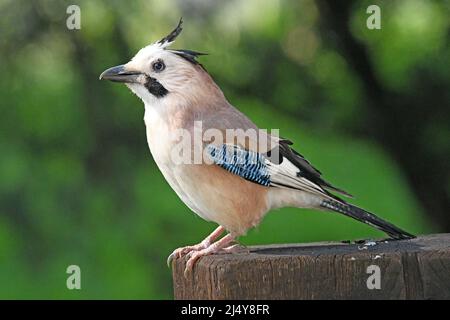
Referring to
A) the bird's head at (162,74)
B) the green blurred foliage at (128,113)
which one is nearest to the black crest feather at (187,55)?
the bird's head at (162,74)

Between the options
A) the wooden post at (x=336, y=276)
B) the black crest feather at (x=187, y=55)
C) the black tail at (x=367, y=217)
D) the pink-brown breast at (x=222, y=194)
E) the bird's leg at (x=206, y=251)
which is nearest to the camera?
the wooden post at (x=336, y=276)

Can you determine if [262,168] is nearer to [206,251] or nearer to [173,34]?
[206,251]

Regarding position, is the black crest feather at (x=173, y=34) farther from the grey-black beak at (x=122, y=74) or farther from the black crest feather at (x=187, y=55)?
the grey-black beak at (x=122, y=74)

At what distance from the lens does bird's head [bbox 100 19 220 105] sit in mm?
4207

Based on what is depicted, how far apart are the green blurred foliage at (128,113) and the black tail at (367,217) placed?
2883 millimetres

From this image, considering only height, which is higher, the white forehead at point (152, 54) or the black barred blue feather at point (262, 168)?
the white forehead at point (152, 54)

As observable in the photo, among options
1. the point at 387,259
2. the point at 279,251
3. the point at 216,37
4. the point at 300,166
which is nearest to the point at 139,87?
the point at 300,166

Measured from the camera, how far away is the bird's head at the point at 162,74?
421 centimetres

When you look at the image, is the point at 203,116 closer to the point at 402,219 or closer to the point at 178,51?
the point at 178,51

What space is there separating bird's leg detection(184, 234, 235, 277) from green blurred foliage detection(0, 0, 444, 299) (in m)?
3.15

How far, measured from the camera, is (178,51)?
4.25m

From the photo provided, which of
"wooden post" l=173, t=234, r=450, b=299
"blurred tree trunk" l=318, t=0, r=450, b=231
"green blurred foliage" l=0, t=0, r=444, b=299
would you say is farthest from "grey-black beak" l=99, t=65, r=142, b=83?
"blurred tree trunk" l=318, t=0, r=450, b=231

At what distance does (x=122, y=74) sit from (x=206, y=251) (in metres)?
0.91

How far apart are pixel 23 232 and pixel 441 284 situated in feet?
14.6
